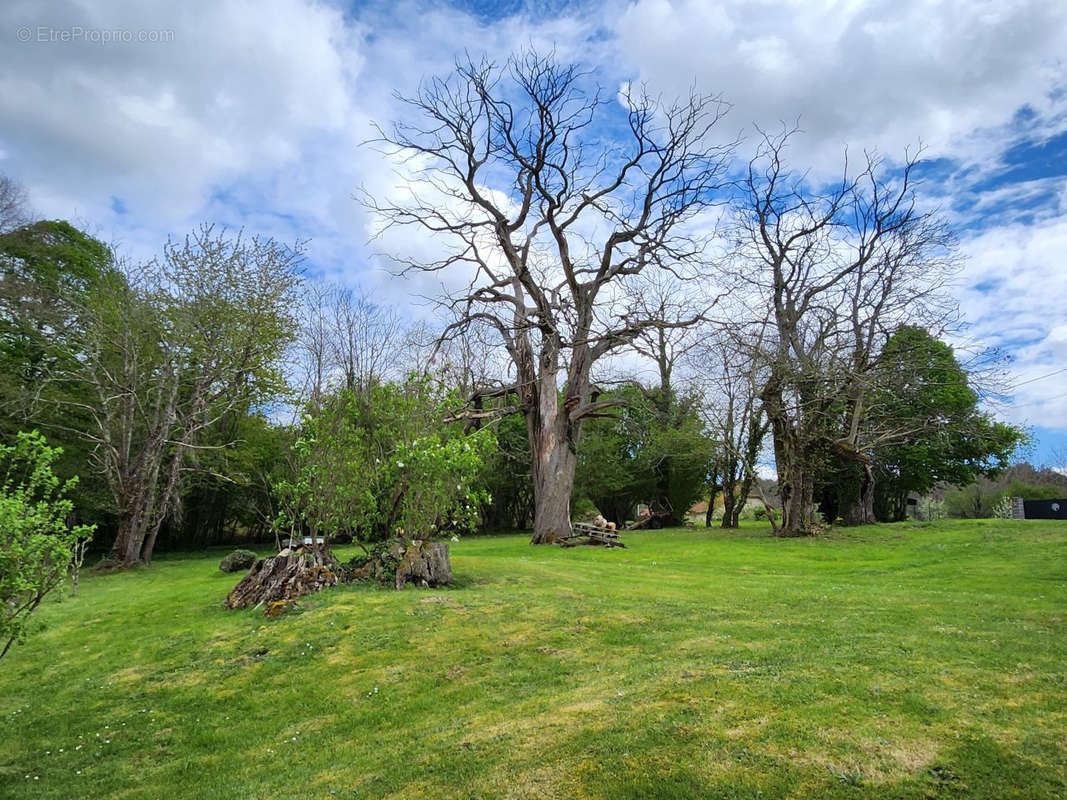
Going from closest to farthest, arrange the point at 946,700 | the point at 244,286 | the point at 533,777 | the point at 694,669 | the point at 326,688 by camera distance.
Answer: the point at 533,777
the point at 946,700
the point at 694,669
the point at 326,688
the point at 244,286

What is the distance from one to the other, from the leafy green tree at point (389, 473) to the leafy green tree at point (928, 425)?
16356 mm

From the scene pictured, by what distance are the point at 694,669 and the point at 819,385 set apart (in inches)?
760

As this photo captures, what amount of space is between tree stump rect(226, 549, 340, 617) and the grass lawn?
40 cm

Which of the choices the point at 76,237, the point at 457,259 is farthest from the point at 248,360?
the point at 76,237

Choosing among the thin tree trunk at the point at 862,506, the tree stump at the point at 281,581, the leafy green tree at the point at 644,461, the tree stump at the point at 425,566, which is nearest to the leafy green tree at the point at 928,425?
the thin tree trunk at the point at 862,506

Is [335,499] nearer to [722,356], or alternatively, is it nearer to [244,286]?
[244,286]

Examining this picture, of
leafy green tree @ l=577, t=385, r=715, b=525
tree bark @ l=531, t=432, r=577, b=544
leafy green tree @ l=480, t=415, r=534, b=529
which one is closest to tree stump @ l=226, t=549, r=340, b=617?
tree bark @ l=531, t=432, r=577, b=544

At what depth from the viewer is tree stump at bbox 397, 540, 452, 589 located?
37.7ft

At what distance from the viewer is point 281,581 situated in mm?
10898

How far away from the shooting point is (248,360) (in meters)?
24.8

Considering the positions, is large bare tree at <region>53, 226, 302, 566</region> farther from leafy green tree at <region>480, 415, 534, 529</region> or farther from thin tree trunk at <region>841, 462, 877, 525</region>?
thin tree trunk at <region>841, 462, 877, 525</region>

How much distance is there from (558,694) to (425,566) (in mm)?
5722

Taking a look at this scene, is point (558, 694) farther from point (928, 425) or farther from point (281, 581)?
point (928, 425)

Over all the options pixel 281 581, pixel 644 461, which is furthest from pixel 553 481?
pixel 281 581
